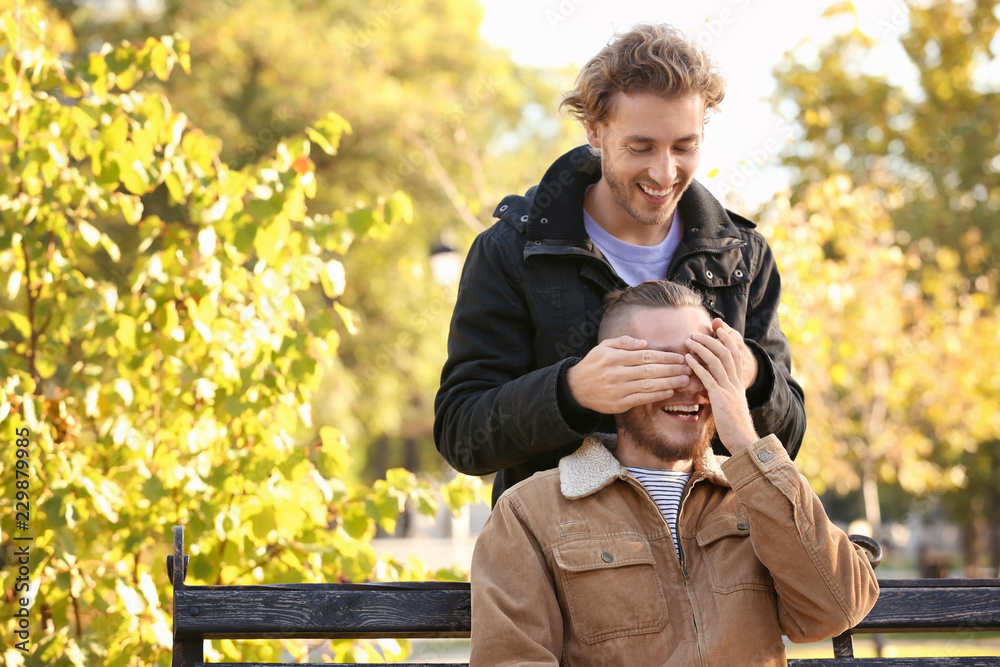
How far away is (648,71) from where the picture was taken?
2.69 m

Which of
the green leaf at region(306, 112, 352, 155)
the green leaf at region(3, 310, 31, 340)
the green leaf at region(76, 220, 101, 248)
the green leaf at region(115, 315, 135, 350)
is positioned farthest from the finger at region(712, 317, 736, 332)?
the green leaf at region(3, 310, 31, 340)

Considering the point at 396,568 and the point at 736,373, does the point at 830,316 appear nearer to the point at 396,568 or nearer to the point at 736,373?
the point at 396,568

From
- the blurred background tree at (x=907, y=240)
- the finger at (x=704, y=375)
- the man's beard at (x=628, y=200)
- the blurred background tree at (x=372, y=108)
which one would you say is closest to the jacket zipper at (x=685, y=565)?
the finger at (x=704, y=375)

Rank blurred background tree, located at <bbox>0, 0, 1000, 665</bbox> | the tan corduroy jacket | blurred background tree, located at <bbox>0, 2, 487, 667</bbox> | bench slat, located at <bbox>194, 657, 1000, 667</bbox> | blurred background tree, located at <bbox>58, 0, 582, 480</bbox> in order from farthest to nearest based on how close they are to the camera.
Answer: blurred background tree, located at <bbox>58, 0, 582, 480</bbox> < blurred background tree, located at <bbox>0, 0, 1000, 665</bbox> < blurred background tree, located at <bbox>0, 2, 487, 667</bbox> < bench slat, located at <bbox>194, 657, 1000, 667</bbox> < the tan corduroy jacket

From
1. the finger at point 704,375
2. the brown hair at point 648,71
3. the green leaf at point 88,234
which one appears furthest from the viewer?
the green leaf at point 88,234

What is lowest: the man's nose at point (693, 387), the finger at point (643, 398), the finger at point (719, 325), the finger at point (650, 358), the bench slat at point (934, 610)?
the bench slat at point (934, 610)

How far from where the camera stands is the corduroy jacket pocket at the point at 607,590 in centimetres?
230

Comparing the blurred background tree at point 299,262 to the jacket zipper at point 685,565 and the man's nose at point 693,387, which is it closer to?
the jacket zipper at point 685,565

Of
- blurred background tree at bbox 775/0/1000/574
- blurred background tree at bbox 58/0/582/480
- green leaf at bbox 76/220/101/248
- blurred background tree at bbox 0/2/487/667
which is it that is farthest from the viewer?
blurred background tree at bbox 58/0/582/480

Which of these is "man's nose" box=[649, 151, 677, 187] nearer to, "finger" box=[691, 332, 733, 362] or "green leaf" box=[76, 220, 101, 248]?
"finger" box=[691, 332, 733, 362]

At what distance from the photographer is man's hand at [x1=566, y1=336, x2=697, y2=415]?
231 centimetres

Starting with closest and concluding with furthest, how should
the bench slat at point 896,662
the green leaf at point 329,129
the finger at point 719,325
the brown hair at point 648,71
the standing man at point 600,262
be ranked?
the finger at point 719,325, the standing man at point 600,262, the brown hair at point 648,71, the bench slat at point 896,662, the green leaf at point 329,129

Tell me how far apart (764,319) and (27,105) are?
284cm

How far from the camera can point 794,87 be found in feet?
35.9
